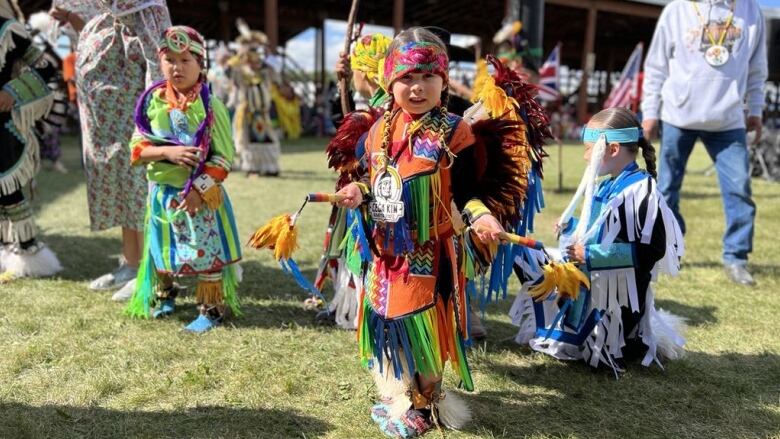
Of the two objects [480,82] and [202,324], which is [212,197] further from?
[480,82]

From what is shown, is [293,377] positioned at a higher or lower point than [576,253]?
lower

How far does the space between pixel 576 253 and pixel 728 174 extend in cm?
217

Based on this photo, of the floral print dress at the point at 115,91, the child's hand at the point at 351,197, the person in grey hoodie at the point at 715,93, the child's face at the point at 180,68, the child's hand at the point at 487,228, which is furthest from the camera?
the person in grey hoodie at the point at 715,93

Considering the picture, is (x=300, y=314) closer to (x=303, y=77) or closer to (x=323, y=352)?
(x=323, y=352)

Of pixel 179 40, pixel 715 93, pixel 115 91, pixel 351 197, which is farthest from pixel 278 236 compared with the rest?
pixel 715 93

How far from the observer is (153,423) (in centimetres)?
216

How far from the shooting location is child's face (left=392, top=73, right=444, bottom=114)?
189cm

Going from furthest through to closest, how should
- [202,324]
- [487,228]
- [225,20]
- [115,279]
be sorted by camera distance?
[225,20] → [115,279] → [202,324] → [487,228]

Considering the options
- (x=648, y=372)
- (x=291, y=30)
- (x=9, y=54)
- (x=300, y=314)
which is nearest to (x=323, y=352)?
(x=300, y=314)

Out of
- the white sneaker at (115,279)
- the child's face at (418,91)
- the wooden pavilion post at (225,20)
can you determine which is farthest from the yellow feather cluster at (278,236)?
the wooden pavilion post at (225,20)

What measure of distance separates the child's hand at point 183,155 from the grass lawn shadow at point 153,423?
113 cm

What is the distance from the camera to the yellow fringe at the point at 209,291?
307 cm

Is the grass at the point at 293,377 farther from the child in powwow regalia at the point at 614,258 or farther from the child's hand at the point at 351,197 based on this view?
the child's hand at the point at 351,197

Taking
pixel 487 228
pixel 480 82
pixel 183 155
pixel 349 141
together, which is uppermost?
pixel 480 82
